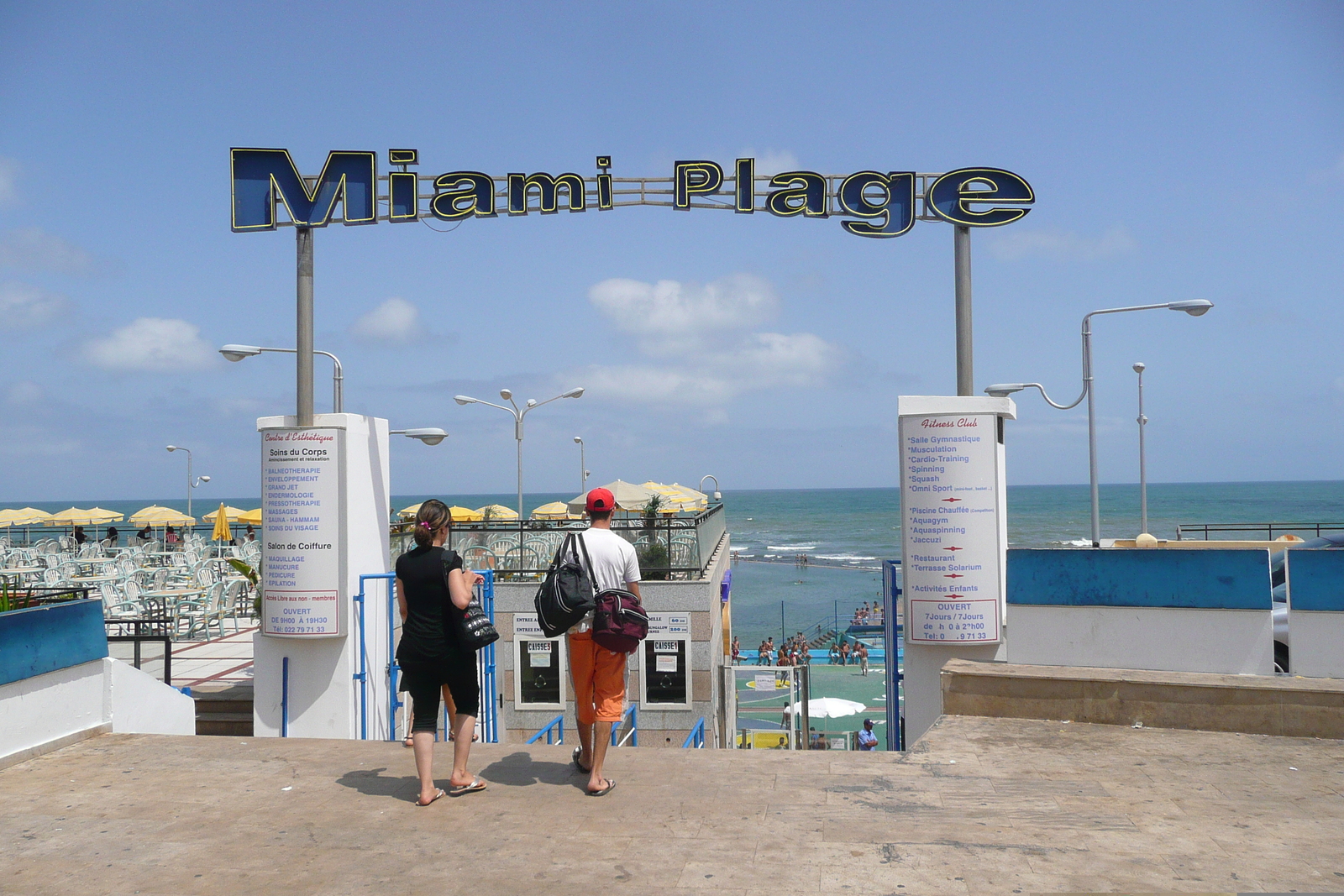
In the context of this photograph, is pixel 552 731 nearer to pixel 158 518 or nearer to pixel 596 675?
pixel 596 675

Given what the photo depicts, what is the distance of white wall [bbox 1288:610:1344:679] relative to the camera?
6.26 meters

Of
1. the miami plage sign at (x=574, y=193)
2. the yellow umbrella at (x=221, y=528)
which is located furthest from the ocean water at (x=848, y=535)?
the miami plage sign at (x=574, y=193)

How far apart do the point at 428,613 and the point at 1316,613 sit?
578 centimetres

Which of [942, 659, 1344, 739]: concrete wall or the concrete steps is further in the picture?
the concrete steps

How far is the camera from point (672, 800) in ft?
15.4

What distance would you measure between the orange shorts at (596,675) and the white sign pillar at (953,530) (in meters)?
3.26

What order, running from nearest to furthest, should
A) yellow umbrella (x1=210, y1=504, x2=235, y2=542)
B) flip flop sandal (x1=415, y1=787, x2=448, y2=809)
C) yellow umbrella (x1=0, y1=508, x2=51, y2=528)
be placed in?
1. flip flop sandal (x1=415, y1=787, x2=448, y2=809)
2. yellow umbrella (x1=210, y1=504, x2=235, y2=542)
3. yellow umbrella (x1=0, y1=508, x2=51, y2=528)

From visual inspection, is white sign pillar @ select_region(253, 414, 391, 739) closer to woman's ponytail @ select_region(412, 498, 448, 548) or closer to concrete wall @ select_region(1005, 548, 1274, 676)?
woman's ponytail @ select_region(412, 498, 448, 548)

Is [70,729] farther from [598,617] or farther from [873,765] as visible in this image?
[873,765]

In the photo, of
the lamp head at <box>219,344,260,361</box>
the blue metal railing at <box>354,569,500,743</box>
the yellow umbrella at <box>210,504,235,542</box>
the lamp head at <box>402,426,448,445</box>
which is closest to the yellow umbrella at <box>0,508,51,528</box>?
the yellow umbrella at <box>210,504,235,542</box>

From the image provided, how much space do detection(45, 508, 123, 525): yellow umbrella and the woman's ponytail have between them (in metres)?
32.8

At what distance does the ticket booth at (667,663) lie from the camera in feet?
50.2

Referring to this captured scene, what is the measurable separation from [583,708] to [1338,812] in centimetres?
364

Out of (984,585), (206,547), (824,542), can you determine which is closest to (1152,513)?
(824,542)
